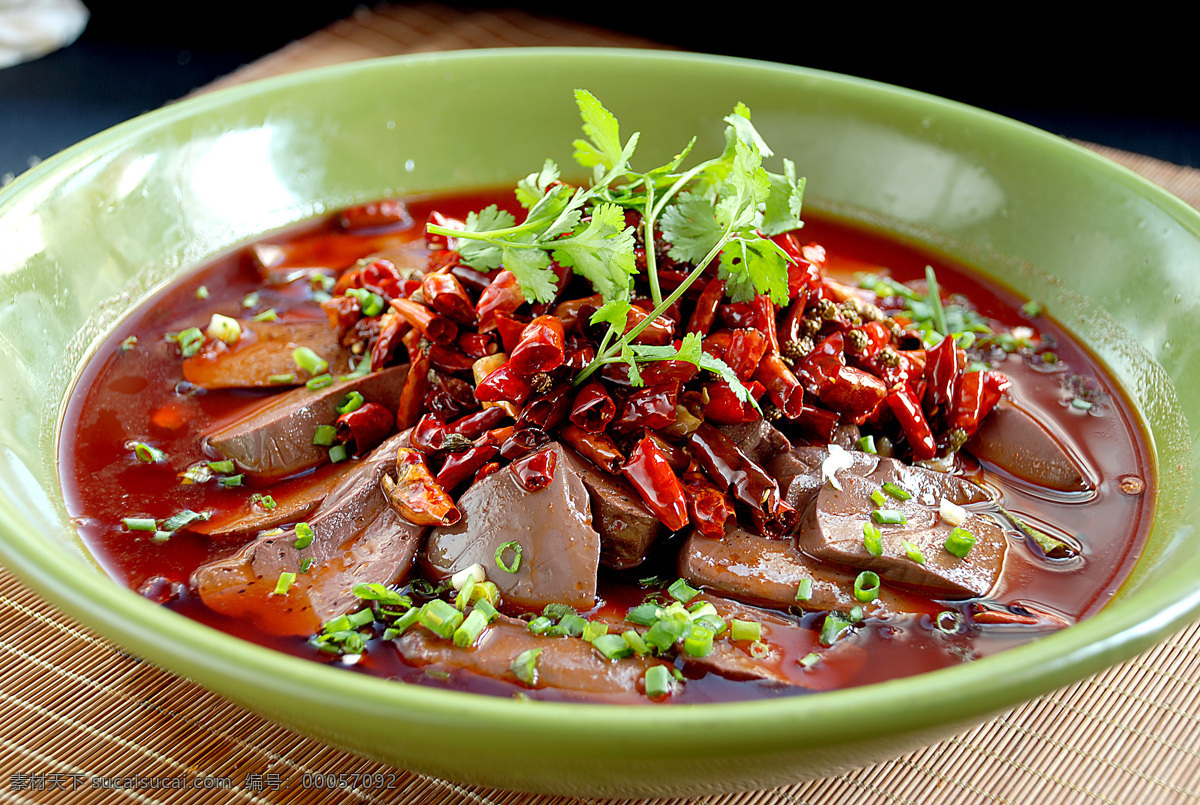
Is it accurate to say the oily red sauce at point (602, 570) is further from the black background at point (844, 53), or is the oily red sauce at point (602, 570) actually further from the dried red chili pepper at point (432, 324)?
the black background at point (844, 53)

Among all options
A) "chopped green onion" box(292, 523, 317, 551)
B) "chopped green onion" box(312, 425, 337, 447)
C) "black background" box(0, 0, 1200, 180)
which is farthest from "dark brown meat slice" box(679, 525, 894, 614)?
"black background" box(0, 0, 1200, 180)

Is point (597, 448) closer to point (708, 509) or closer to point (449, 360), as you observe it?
point (708, 509)

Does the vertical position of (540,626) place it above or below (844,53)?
below

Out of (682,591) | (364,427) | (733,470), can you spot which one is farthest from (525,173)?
(682,591)

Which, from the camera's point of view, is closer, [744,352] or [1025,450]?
[744,352]

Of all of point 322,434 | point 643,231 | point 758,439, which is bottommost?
point 322,434

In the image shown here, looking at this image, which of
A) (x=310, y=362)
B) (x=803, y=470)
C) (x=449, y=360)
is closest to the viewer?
(x=803, y=470)

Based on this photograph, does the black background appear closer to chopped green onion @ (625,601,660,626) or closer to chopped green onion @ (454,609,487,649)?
chopped green onion @ (454,609,487,649)

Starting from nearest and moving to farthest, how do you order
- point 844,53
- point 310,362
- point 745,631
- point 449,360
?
point 745,631 → point 449,360 → point 310,362 → point 844,53
